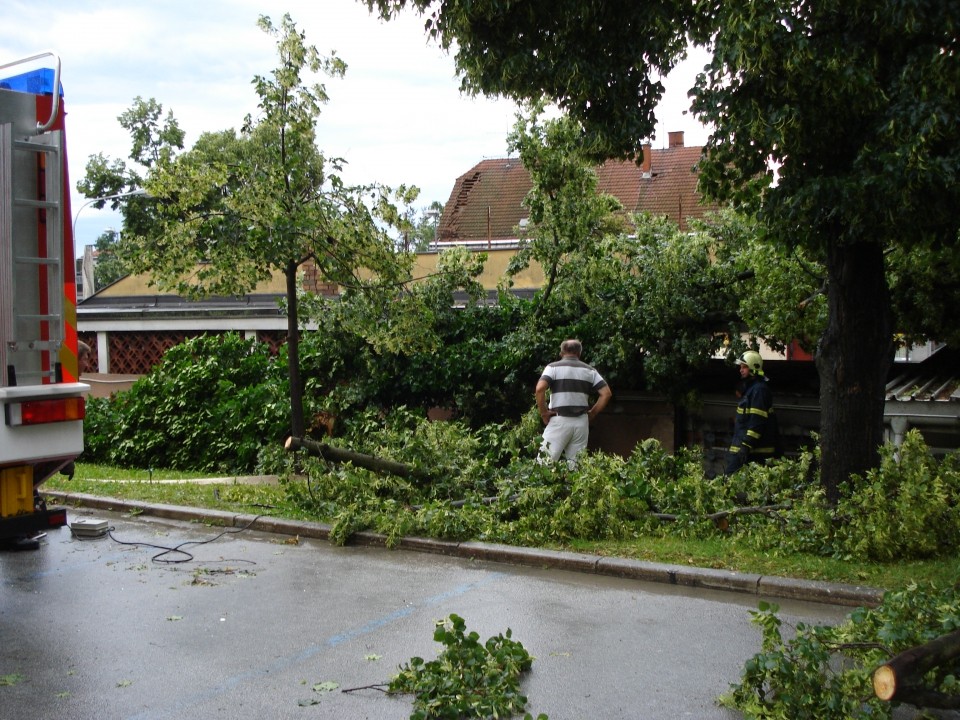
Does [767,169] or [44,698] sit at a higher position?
[767,169]

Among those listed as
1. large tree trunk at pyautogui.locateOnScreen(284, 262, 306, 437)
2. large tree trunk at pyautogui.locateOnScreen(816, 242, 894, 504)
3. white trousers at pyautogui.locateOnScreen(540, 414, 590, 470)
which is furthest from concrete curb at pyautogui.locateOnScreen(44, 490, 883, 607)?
white trousers at pyautogui.locateOnScreen(540, 414, 590, 470)

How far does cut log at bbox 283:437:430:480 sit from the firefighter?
10.9ft

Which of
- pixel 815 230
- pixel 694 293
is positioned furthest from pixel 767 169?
pixel 694 293

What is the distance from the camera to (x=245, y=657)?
526 centimetres

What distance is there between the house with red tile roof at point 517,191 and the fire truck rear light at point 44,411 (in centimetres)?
3078

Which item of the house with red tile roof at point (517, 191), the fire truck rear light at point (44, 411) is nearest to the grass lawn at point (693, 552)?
the fire truck rear light at point (44, 411)

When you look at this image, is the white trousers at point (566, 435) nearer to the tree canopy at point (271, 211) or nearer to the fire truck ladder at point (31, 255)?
the tree canopy at point (271, 211)

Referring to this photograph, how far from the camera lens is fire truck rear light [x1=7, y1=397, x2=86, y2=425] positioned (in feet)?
18.5

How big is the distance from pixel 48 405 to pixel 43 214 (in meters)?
1.17

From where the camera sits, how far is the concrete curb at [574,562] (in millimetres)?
6246

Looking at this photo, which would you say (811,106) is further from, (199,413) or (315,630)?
(199,413)

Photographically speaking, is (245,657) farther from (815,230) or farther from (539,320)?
(539,320)

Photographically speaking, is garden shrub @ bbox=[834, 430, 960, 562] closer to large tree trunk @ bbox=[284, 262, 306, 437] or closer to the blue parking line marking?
the blue parking line marking

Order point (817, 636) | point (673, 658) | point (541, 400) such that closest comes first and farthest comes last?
1. point (817, 636)
2. point (673, 658)
3. point (541, 400)
